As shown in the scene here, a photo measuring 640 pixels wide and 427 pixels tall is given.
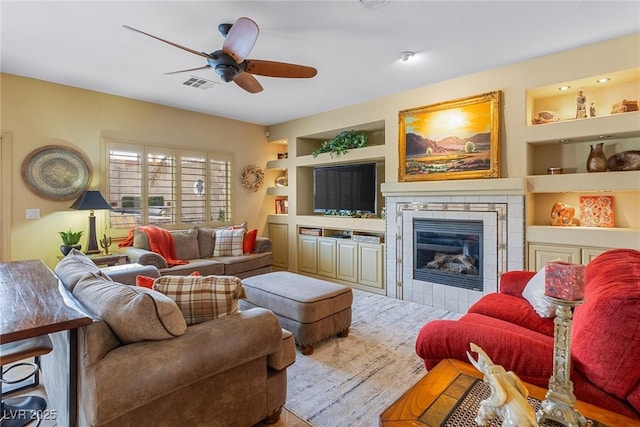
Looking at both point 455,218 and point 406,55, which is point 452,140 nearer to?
point 455,218

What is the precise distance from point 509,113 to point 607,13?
1.13 meters

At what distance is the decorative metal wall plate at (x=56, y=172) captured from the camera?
3814 mm

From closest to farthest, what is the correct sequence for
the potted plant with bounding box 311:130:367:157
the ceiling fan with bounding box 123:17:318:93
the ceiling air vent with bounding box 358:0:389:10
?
1. the ceiling fan with bounding box 123:17:318:93
2. the ceiling air vent with bounding box 358:0:389:10
3. the potted plant with bounding box 311:130:367:157

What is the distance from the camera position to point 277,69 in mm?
2783

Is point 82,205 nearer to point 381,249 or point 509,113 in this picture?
point 381,249

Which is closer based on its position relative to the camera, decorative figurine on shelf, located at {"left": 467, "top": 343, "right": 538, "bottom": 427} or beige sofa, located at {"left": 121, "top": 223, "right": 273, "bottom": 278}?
decorative figurine on shelf, located at {"left": 467, "top": 343, "right": 538, "bottom": 427}

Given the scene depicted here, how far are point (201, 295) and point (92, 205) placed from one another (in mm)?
3048

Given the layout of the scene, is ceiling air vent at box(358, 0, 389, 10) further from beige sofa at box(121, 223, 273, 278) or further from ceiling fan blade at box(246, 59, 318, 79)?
beige sofa at box(121, 223, 273, 278)

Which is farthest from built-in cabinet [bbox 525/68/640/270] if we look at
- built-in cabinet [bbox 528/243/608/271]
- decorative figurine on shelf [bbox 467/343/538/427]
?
decorative figurine on shelf [bbox 467/343/538/427]

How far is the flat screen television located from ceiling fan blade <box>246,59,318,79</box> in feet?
7.28

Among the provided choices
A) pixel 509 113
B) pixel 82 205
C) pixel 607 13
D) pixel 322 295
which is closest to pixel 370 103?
pixel 509 113

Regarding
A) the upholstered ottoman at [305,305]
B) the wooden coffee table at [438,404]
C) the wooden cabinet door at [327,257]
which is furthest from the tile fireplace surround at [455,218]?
the wooden coffee table at [438,404]

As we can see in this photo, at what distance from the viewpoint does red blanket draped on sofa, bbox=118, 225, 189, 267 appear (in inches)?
167

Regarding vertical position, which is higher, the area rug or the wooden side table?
the wooden side table
